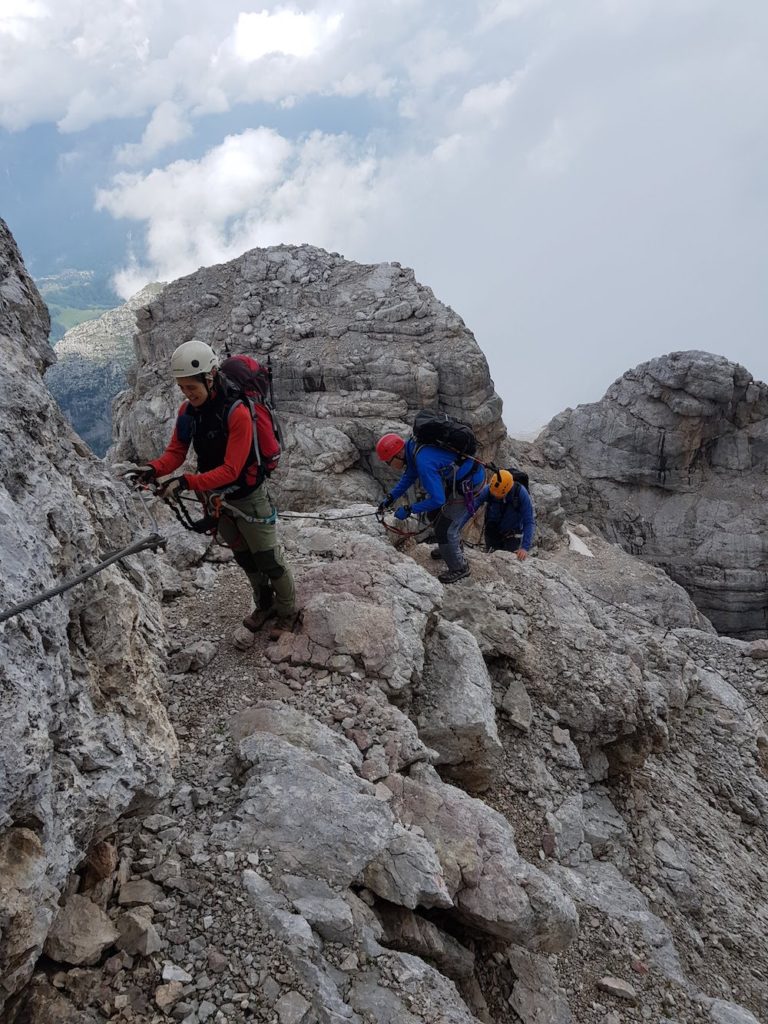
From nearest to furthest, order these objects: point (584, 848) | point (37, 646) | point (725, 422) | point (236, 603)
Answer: point (37, 646)
point (584, 848)
point (236, 603)
point (725, 422)

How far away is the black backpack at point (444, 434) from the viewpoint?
10516 mm

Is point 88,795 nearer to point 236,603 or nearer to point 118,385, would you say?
point 236,603

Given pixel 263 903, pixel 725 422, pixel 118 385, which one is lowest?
pixel 263 903

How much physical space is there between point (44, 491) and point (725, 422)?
4357 centimetres

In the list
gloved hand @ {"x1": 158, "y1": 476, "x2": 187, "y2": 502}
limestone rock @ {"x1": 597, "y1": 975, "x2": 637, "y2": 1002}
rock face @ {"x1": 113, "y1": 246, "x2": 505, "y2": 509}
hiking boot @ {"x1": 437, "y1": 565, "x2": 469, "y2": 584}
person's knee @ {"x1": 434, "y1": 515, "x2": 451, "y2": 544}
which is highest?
rock face @ {"x1": 113, "y1": 246, "x2": 505, "y2": 509}

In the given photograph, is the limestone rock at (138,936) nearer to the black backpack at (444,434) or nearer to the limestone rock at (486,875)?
the limestone rock at (486,875)

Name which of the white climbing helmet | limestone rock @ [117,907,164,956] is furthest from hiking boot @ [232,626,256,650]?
limestone rock @ [117,907,164,956]

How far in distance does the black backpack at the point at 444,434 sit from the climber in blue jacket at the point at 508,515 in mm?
1786

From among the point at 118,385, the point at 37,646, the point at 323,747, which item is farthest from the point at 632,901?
the point at 118,385

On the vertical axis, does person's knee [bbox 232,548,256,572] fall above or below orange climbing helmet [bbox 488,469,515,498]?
below

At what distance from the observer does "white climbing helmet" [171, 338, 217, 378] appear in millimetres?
6023

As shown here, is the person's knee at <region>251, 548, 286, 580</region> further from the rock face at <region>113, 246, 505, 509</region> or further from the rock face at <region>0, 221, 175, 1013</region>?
the rock face at <region>113, 246, 505, 509</region>

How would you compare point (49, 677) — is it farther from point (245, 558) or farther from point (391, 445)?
point (391, 445)

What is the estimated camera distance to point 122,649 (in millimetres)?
5926
